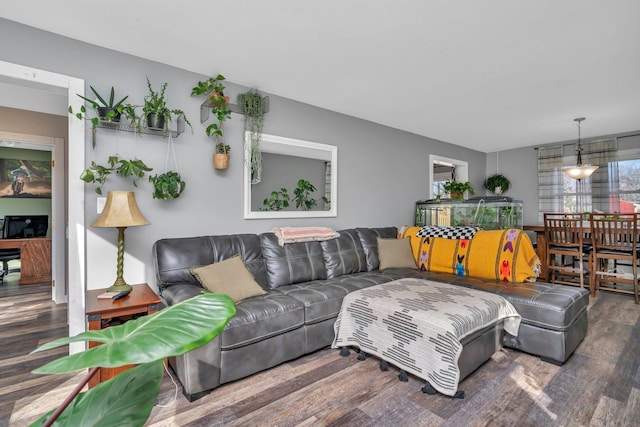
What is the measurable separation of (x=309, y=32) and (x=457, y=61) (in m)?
1.31

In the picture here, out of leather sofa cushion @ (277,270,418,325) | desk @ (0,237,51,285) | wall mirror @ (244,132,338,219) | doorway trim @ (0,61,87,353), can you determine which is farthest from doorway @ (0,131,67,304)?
leather sofa cushion @ (277,270,418,325)

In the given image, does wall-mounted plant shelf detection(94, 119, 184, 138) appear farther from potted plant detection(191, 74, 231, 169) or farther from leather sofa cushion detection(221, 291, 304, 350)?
leather sofa cushion detection(221, 291, 304, 350)

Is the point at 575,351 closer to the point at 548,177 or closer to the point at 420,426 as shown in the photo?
the point at 420,426

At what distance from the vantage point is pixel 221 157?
119 inches

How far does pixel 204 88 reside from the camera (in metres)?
2.85

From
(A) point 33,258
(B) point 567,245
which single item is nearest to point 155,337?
(B) point 567,245

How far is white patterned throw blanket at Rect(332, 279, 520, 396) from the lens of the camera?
198 cm

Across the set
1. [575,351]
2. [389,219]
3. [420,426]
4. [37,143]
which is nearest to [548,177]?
[389,219]

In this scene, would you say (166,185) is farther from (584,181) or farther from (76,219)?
(584,181)

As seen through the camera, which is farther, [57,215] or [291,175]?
[57,215]

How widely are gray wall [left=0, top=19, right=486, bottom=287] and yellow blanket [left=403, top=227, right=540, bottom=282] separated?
1.00 m

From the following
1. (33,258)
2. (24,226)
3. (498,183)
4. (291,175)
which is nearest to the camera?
(291,175)

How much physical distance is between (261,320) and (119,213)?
1240mm

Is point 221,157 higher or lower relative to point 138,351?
higher
